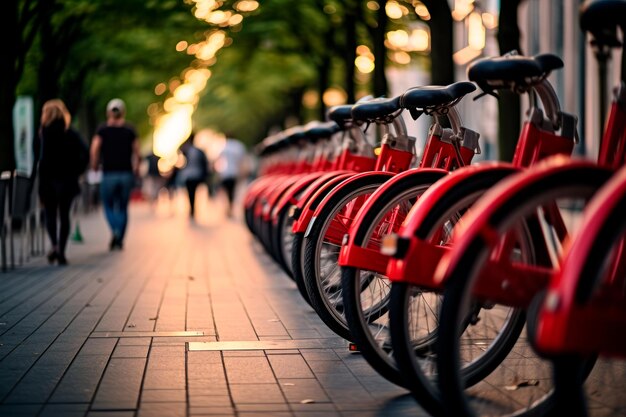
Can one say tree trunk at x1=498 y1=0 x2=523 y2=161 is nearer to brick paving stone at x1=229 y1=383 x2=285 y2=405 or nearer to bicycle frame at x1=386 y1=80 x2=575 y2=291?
brick paving stone at x1=229 y1=383 x2=285 y2=405

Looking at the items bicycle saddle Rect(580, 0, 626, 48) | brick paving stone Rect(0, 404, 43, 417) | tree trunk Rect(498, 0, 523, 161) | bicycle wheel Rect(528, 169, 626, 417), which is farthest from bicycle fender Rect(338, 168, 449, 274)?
tree trunk Rect(498, 0, 523, 161)

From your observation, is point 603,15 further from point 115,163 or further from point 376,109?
point 115,163

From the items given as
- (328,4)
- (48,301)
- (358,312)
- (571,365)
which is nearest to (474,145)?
(358,312)

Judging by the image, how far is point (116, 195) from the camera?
1653cm

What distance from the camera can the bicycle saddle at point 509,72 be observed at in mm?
5207

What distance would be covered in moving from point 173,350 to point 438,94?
6.84 ft

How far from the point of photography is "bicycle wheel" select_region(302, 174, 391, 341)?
709 centimetres

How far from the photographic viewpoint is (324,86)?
2516 centimetres

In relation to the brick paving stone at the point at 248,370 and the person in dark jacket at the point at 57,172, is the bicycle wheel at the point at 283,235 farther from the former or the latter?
the person in dark jacket at the point at 57,172

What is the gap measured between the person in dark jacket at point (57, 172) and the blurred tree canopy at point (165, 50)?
436 centimetres

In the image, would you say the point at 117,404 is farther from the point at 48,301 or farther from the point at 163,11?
the point at 163,11

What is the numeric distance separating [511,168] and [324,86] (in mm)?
20357

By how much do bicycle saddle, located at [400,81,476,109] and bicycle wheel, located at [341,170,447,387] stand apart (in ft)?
1.70

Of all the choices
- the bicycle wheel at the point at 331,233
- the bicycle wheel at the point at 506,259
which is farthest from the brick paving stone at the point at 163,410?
the bicycle wheel at the point at 331,233
